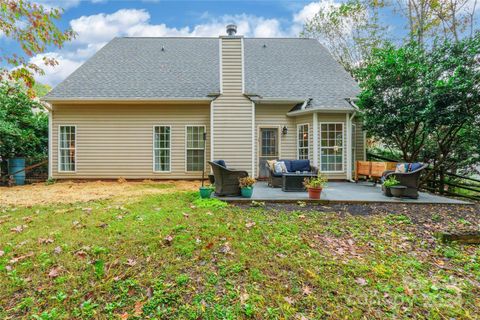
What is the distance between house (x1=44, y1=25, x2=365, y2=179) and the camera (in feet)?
29.6

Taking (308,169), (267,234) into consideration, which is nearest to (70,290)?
(267,234)

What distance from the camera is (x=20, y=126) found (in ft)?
33.5

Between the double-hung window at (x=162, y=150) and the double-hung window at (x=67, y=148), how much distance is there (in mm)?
3215

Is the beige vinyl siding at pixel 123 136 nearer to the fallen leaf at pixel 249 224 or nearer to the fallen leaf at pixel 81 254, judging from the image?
the fallen leaf at pixel 249 224

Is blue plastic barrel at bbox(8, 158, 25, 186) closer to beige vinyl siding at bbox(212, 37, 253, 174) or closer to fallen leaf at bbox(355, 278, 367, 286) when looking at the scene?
beige vinyl siding at bbox(212, 37, 253, 174)

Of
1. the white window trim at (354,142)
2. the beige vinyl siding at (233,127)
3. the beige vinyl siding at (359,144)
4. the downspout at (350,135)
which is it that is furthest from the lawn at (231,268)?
the beige vinyl siding at (359,144)

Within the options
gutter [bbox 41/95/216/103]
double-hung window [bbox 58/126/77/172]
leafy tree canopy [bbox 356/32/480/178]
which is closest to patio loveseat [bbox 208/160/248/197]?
gutter [bbox 41/95/216/103]

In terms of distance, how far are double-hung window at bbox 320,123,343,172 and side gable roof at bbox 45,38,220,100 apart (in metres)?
4.63

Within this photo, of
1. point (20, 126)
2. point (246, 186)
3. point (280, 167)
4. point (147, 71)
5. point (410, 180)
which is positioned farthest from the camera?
point (147, 71)

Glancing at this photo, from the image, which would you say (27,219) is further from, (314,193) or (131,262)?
(314,193)

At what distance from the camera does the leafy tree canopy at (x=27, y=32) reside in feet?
15.5

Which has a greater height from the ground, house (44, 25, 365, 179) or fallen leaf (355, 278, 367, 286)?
house (44, 25, 365, 179)

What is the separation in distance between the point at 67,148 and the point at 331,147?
10372 mm

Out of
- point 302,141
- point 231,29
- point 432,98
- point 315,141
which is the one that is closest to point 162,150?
point 231,29
